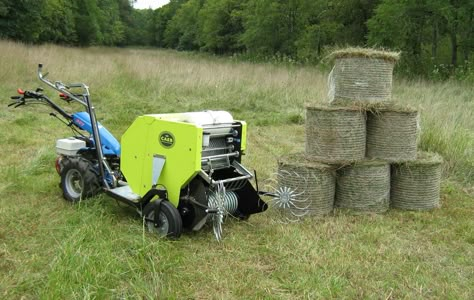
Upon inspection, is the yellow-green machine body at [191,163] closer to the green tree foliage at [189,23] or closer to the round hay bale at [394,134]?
the round hay bale at [394,134]

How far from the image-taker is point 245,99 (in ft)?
38.4

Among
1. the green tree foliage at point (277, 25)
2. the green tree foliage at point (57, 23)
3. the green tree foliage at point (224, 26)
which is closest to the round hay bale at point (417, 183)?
the green tree foliage at point (277, 25)

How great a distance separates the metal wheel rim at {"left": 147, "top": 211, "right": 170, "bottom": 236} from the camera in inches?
148

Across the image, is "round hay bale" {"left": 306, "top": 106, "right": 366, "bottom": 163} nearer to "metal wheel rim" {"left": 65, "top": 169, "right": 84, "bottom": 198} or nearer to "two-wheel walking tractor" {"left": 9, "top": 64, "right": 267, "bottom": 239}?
"two-wheel walking tractor" {"left": 9, "top": 64, "right": 267, "bottom": 239}

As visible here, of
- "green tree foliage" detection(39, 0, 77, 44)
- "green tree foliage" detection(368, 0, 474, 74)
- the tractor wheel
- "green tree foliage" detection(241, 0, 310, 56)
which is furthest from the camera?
"green tree foliage" detection(241, 0, 310, 56)

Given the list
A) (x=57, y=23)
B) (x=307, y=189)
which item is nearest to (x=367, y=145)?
(x=307, y=189)

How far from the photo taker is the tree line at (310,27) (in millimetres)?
18594

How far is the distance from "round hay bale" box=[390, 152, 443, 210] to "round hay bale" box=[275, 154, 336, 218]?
2.38 feet

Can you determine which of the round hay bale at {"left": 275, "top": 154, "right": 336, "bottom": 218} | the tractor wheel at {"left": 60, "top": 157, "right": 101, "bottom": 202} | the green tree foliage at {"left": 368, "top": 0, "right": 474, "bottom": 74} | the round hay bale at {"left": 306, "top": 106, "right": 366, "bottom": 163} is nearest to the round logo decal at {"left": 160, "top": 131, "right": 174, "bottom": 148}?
the tractor wheel at {"left": 60, "top": 157, "right": 101, "bottom": 202}

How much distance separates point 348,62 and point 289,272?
7.71ft

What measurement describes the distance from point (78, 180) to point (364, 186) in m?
2.62

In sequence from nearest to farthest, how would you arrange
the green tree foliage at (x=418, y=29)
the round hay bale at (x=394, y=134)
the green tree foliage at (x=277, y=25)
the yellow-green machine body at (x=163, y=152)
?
the yellow-green machine body at (x=163, y=152), the round hay bale at (x=394, y=134), the green tree foliage at (x=418, y=29), the green tree foliage at (x=277, y=25)

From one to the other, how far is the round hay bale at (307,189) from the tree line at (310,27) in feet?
29.9

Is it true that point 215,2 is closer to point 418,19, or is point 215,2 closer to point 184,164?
point 418,19
